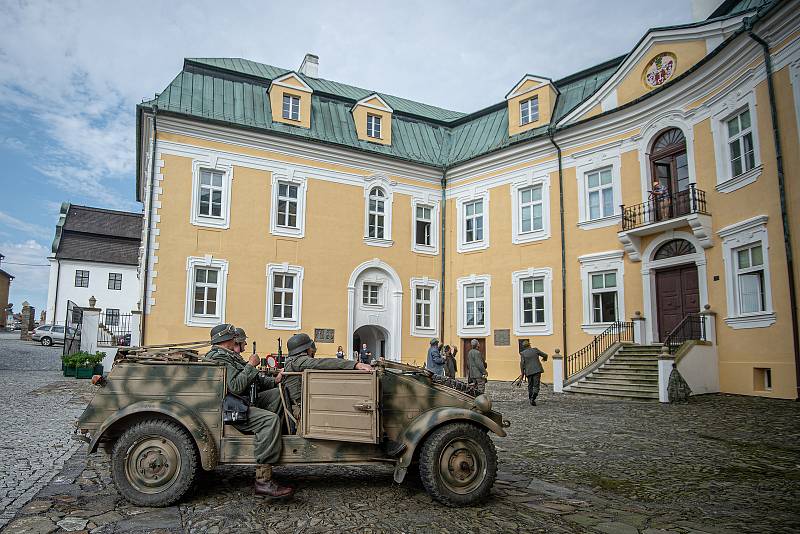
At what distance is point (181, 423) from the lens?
17.0 ft

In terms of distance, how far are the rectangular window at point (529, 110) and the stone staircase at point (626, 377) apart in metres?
10.0

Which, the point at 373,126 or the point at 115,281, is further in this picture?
the point at 115,281

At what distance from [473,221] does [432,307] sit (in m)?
4.06

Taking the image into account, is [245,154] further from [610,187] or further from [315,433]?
[315,433]

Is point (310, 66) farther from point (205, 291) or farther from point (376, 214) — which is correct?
point (205, 291)

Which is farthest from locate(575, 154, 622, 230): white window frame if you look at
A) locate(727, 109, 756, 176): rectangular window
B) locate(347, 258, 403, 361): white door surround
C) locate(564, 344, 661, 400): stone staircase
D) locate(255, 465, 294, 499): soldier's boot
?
locate(255, 465, 294, 499): soldier's boot

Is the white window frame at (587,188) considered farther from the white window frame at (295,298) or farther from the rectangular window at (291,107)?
the rectangular window at (291,107)

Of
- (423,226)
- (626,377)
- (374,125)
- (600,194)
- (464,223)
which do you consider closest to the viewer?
(626,377)

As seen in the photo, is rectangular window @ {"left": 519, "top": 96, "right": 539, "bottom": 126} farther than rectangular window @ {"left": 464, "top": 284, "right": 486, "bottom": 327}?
No

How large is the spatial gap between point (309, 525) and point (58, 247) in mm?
52869

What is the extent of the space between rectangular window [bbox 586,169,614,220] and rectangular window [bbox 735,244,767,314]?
17.3ft

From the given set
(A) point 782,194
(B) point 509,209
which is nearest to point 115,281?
(B) point 509,209

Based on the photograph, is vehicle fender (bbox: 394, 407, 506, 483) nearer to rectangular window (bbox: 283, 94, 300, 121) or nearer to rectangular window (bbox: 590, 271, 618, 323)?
rectangular window (bbox: 590, 271, 618, 323)

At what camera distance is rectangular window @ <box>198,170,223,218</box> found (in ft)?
69.6
